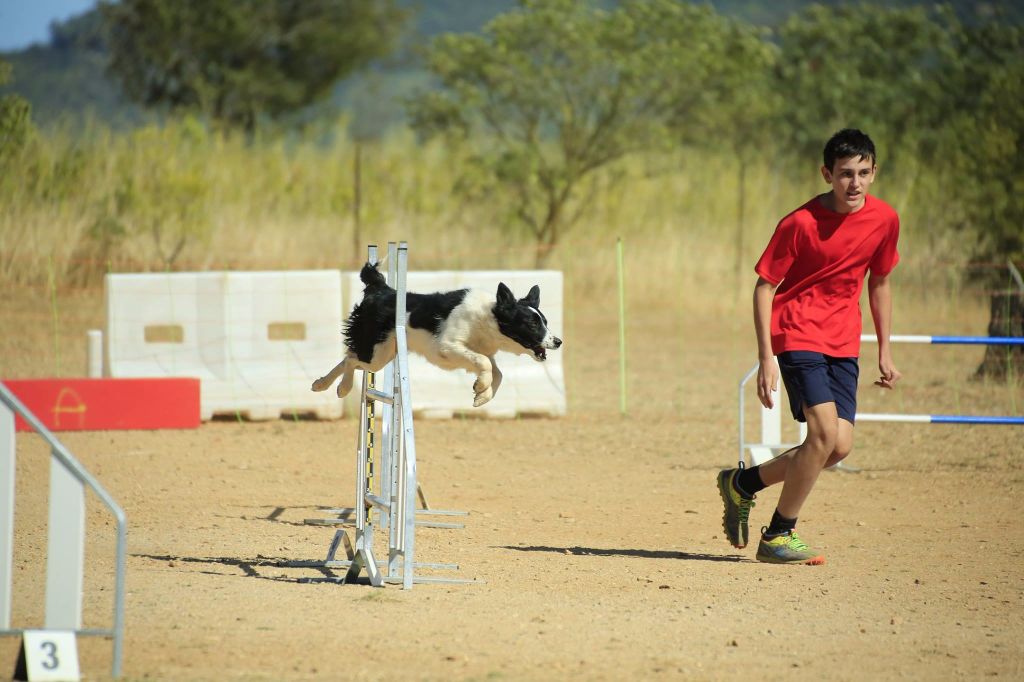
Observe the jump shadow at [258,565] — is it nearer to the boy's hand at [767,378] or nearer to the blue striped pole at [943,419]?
the boy's hand at [767,378]

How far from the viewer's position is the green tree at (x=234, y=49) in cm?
3741

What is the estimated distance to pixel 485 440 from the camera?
11523mm

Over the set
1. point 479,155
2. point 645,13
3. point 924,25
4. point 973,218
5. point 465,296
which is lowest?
point 465,296

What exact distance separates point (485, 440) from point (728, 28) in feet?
53.2

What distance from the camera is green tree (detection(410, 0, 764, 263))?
2214 cm

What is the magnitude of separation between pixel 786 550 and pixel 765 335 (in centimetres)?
130

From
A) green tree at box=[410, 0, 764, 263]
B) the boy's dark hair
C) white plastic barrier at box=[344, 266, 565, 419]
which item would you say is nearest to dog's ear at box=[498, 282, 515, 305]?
the boy's dark hair

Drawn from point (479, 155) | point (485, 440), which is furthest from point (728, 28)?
point (485, 440)

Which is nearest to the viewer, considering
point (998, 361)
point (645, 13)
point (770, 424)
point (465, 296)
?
point (465, 296)

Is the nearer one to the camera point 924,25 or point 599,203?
point 599,203

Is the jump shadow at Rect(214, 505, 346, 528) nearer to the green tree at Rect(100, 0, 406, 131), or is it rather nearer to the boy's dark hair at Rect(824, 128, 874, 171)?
the boy's dark hair at Rect(824, 128, 874, 171)

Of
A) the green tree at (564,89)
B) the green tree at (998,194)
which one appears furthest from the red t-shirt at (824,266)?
the green tree at (564,89)

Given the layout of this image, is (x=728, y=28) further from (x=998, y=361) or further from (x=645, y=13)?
(x=998, y=361)

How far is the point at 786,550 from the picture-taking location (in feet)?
21.9
